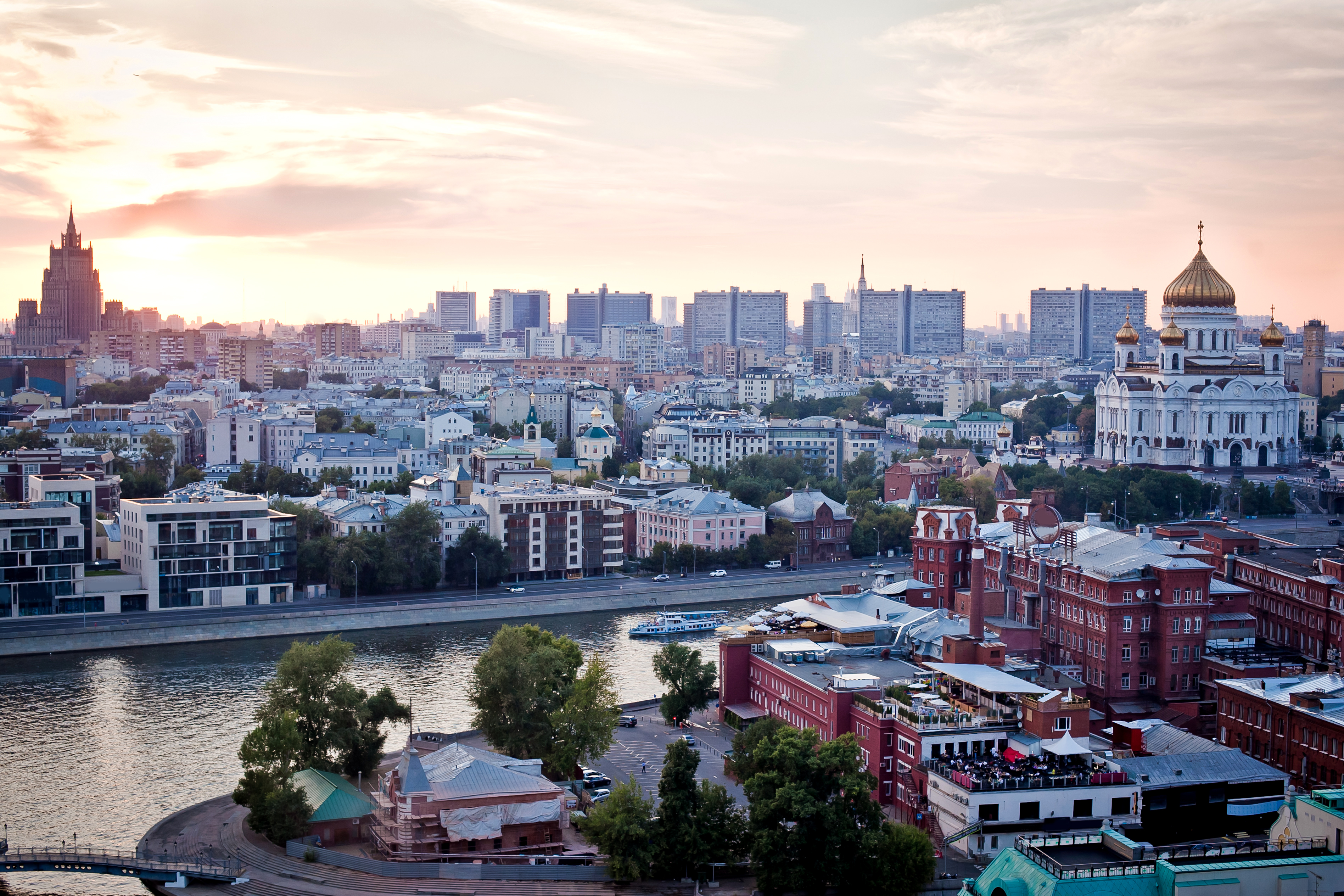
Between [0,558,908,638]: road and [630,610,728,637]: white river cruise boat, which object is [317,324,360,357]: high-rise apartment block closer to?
[0,558,908,638]: road

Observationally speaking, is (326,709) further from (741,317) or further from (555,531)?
(741,317)

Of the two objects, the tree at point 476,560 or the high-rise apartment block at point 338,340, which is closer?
the tree at point 476,560

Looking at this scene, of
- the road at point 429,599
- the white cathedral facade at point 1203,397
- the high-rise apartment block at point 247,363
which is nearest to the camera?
the road at point 429,599

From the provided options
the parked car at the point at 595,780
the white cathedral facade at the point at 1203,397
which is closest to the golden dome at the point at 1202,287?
the white cathedral facade at the point at 1203,397

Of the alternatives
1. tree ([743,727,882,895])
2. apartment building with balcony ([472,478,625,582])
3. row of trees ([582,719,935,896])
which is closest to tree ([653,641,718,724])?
row of trees ([582,719,935,896])

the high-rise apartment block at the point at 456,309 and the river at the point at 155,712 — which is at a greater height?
the high-rise apartment block at the point at 456,309

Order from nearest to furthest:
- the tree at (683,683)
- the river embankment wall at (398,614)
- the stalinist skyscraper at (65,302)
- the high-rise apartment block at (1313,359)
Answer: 1. the tree at (683,683)
2. the river embankment wall at (398,614)
3. the high-rise apartment block at (1313,359)
4. the stalinist skyscraper at (65,302)

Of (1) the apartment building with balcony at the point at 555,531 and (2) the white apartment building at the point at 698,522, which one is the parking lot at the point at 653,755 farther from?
(2) the white apartment building at the point at 698,522
